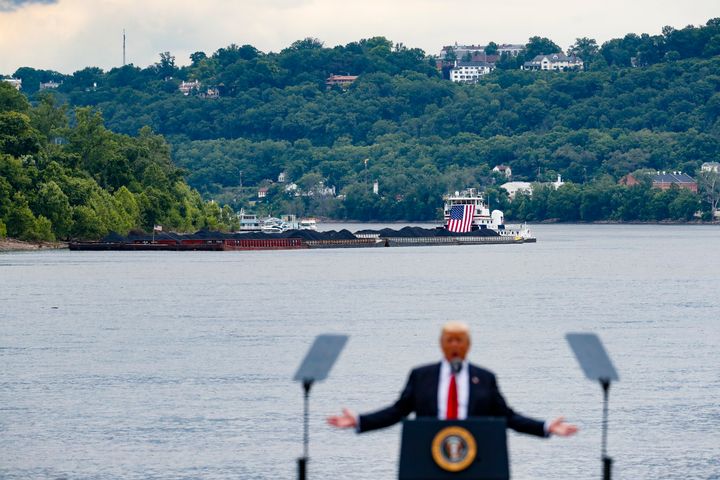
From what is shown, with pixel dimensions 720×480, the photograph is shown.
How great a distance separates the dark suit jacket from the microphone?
0.70 feet

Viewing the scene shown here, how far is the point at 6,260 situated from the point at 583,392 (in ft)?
364

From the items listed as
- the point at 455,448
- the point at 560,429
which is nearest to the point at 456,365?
the point at 455,448

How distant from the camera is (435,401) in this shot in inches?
684

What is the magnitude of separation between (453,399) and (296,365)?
138ft

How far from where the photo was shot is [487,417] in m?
17.4

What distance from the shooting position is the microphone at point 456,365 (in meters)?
17.0

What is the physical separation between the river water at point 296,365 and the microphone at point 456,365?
1977 centimetres

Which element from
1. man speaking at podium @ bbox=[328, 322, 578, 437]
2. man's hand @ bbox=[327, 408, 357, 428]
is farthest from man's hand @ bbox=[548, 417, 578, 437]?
man's hand @ bbox=[327, 408, 357, 428]

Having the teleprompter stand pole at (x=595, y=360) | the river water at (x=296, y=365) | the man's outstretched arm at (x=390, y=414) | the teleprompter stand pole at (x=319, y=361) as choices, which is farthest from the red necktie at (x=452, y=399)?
the river water at (x=296, y=365)

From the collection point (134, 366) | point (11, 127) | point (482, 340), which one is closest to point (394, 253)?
point (11, 127)

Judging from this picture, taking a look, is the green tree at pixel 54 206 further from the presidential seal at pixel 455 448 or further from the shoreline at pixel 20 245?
the presidential seal at pixel 455 448

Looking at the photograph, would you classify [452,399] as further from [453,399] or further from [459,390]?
[459,390]

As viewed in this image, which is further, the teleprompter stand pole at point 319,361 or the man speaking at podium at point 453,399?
the teleprompter stand pole at point 319,361

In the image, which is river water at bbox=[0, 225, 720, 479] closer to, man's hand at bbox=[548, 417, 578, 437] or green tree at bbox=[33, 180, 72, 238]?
man's hand at bbox=[548, 417, 578, 437]
